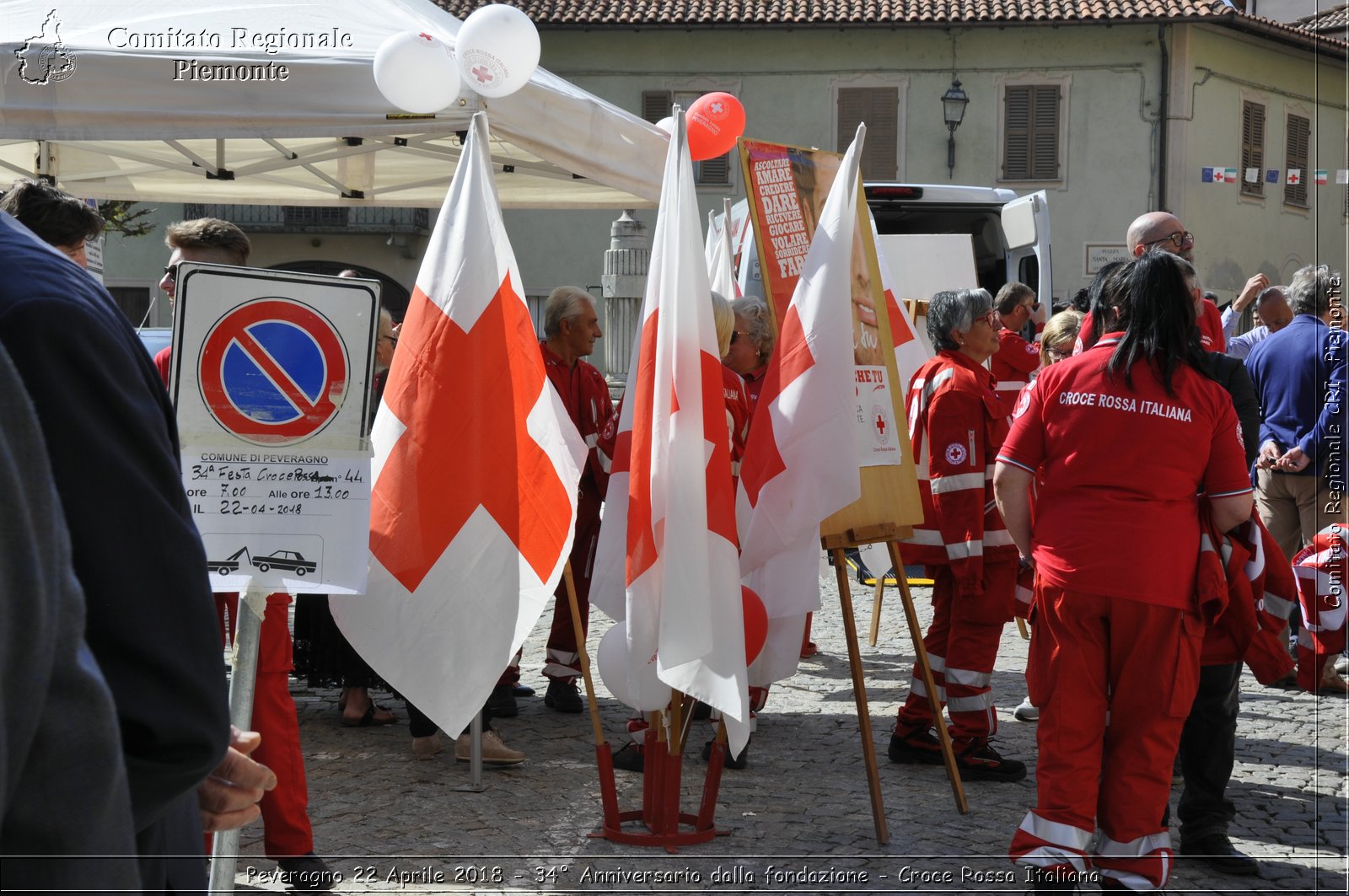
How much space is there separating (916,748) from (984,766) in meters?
0.30

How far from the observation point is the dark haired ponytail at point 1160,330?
3881 mm

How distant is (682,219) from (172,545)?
3.19 metres

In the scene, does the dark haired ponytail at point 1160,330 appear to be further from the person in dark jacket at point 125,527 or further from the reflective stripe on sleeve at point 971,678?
the person in dark jacket at point 125,527

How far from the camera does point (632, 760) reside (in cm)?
537

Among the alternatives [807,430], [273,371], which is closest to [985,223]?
[807,430]

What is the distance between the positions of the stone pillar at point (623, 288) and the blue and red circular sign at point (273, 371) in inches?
599

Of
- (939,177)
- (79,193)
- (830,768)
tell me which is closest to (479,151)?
(830,768)

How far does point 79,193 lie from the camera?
7.96 meters

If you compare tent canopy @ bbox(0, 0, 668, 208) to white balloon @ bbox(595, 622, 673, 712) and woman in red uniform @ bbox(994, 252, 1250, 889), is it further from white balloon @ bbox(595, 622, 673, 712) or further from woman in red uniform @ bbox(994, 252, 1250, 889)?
woman in red uniform @ bbox(994, 252, 1250, 889)

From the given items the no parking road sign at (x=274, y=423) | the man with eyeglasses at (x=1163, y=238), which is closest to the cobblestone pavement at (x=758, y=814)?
the no parking road sign at (x=274, y=423)

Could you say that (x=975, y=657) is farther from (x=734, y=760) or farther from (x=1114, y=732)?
(x=1114, y=732)

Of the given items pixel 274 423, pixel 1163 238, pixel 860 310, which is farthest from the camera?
pixel 1163 238

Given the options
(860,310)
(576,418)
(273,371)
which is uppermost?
(860,310)

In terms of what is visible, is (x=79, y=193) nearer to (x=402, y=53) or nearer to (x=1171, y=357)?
(x=402, y=53)
